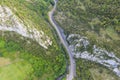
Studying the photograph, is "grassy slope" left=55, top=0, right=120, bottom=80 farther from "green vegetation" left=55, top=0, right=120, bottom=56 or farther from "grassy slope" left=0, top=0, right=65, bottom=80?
"grassy slope" left=0, top=0, right=65, bottom=80

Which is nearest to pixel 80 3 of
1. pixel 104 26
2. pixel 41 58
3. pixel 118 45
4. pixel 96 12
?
pixel 96 12

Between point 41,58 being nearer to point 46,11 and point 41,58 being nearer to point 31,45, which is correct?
point 31,45

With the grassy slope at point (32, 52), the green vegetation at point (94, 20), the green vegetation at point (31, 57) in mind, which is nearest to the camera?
the green vegetation at point (31, 57)

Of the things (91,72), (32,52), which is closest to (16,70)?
(32,52)

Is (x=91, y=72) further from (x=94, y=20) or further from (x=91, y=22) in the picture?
(x=94, y=20)

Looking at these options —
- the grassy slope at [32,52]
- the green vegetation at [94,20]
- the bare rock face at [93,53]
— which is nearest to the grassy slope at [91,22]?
the green vegetation at [94,20]

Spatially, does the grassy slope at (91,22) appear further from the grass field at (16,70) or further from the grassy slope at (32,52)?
the grass field at (16,70)
